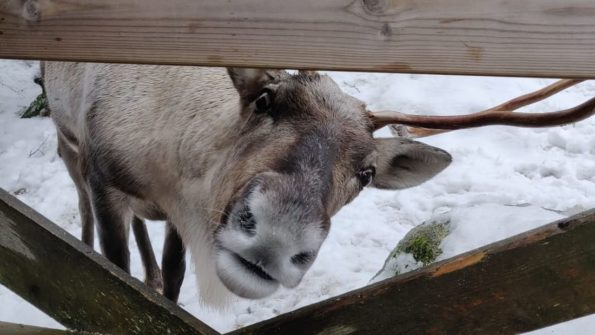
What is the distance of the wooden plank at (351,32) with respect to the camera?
4.90 feet

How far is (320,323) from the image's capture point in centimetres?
195

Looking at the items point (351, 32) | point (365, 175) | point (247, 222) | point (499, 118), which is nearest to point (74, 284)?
point (247, 222)

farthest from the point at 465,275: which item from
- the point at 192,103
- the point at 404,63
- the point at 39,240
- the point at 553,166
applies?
the point at 553,166

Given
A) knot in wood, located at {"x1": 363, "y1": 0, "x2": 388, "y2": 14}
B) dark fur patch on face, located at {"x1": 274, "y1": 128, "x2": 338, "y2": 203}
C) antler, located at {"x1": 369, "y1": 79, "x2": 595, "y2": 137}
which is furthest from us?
antler, located at {"x1": 369, "y1": 79, "x2": 595, "y2": 137}

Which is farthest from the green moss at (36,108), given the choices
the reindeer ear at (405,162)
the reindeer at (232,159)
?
the reindeer ear at (405,162)

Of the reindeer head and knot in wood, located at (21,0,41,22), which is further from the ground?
knot in wood, located at (21,0,41,22)

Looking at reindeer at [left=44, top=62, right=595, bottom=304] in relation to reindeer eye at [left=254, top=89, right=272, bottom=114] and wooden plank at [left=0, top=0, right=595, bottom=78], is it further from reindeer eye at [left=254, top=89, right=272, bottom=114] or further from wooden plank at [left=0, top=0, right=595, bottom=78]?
wooden plank at [left=0, top=0, right=595, bottom=78]

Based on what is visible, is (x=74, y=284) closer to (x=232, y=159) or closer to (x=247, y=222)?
(x=247, y=222)

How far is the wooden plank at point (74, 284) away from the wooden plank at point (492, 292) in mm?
451

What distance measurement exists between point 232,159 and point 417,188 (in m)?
3.33

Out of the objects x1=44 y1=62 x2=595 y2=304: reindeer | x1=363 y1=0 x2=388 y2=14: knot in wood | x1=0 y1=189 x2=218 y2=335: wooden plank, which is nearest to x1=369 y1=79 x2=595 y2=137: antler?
x1=44 y1=62 x2=595 y2=304: reindeer

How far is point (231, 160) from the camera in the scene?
2498mm

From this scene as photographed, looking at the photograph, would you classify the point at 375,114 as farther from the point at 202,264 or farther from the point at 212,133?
the point at 202,264

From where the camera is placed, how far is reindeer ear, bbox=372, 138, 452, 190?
2.82 metres
